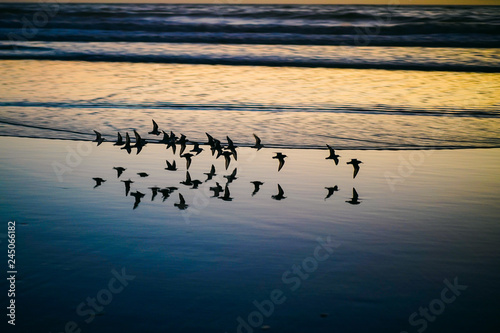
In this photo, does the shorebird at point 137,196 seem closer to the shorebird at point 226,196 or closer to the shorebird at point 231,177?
the shorebird at point 226,196

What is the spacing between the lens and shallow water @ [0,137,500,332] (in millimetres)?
3975

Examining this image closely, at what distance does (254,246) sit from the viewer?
17.2 feet

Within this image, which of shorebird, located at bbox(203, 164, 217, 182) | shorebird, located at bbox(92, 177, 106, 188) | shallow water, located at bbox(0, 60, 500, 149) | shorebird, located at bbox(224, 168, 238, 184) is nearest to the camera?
shorebird, located at bbox(92, 177, 106, 188)

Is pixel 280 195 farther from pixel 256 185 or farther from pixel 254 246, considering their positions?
pixel 254 246

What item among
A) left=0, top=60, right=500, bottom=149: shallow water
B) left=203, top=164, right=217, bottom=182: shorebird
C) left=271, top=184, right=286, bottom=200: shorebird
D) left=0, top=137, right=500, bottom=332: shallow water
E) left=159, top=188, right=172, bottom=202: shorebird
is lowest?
left=0, top=137, right=500, bottom=332: shallow water

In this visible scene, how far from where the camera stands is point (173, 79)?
20188mm

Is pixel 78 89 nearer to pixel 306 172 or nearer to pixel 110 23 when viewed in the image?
pixel 306 172

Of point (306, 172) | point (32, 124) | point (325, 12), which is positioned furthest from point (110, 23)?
point (306, 172)

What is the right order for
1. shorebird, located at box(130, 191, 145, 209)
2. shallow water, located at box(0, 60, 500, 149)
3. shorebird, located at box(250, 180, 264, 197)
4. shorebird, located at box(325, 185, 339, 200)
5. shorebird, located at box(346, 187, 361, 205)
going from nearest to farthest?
1. shorebird, located at box(130, 191, 145, 209)
2. shorebird, located at box(346, 187, 361, 205)
3. shorebird, located at box(325, 185, 339, 200)
4. shorebird, located at box(250, 180, 264, 197)
5. shallow water, located at box(0, 60, 500, 149)

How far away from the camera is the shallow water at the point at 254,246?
13.0 feet

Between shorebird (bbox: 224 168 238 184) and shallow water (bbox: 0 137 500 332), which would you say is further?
shorebird (bbox: 224 168 238 184)

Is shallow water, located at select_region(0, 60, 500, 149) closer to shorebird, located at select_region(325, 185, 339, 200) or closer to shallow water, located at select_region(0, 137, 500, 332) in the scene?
shallow water, located at select_region(0, 137, 500, 332)

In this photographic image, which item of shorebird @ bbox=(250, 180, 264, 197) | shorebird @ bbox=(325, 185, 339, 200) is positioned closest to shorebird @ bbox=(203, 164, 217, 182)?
shorebird @ bbox=(250, 180, 264, 197)

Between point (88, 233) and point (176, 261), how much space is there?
1135 millimetres
